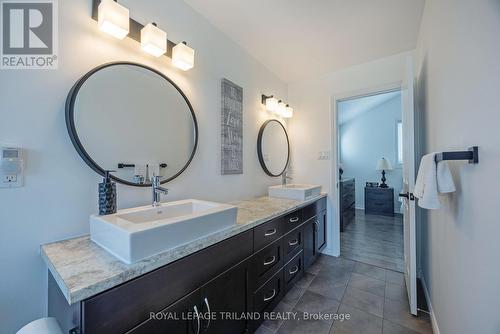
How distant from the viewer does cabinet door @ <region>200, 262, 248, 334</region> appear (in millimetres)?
994

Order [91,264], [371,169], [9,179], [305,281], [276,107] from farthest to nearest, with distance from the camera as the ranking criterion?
[371,169]
[276,107]
[305,281]
[9,179]
[91,264]

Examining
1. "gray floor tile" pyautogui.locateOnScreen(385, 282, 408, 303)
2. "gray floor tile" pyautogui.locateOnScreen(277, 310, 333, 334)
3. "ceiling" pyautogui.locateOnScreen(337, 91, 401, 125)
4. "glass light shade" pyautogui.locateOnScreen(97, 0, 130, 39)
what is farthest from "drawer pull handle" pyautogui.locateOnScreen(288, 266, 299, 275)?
"ceiling" pyautogui.locateOnScreen(337, 91, 401, 125)

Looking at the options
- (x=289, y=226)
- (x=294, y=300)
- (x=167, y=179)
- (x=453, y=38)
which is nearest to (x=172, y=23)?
(x=167, y=179)

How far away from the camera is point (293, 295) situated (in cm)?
183

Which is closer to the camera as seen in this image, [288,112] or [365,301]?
[365,301]

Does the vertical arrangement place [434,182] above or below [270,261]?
above

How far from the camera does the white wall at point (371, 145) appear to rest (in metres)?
4.87

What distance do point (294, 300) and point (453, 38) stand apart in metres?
2.05

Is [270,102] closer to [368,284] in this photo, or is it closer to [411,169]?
[411,169]

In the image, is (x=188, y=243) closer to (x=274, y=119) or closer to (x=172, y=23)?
(x=172, y=23)

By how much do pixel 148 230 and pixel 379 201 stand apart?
5.16 metres

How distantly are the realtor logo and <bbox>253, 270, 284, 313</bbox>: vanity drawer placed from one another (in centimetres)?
173

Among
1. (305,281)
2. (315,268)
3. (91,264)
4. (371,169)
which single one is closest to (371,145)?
(371,169)

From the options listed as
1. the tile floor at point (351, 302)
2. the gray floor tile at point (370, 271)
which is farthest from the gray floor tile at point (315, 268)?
the gray floor tile at point (370, 271)
